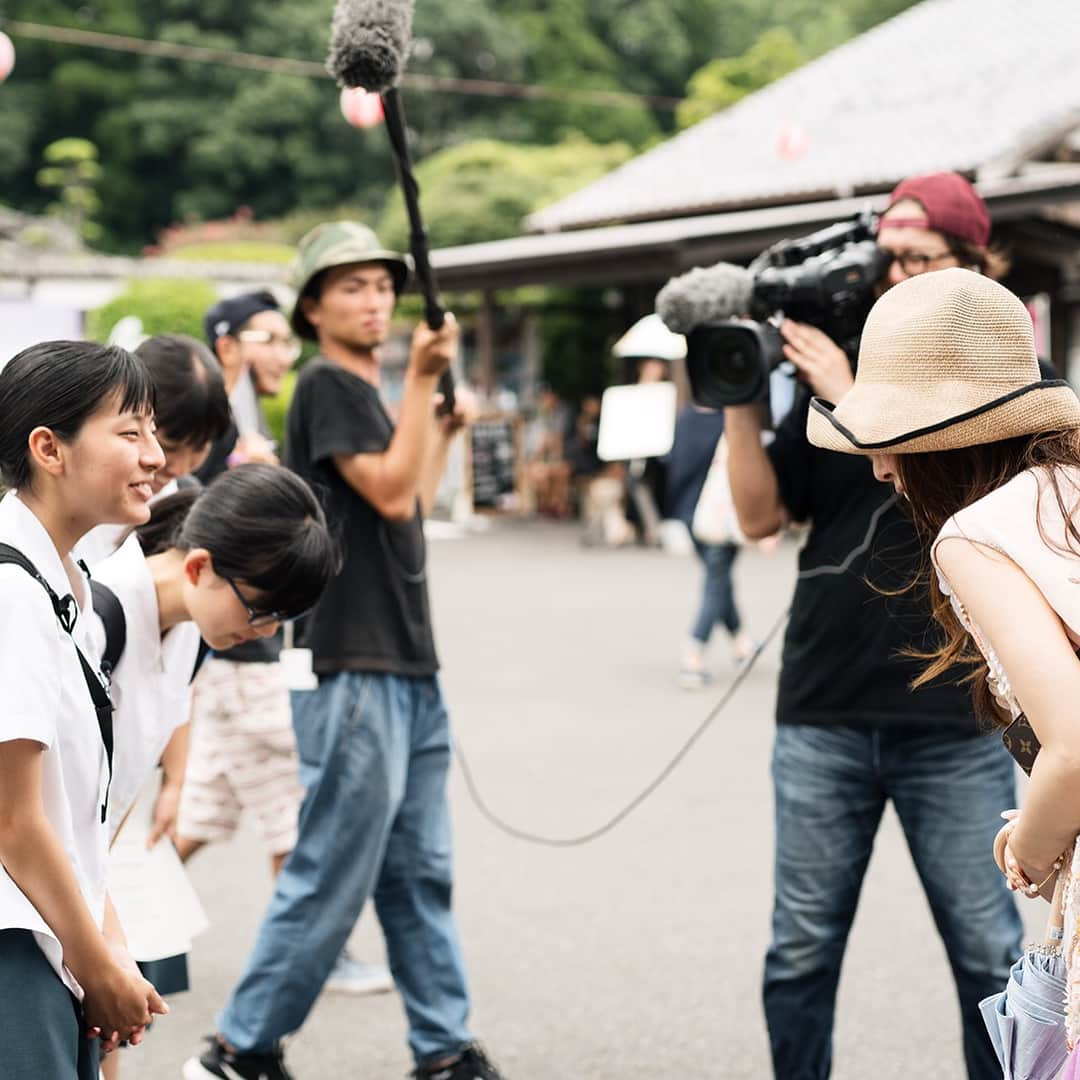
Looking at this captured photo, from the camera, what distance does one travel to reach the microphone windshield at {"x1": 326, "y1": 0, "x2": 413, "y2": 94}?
9.27 feet

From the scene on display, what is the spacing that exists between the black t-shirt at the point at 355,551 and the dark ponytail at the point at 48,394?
1334mm

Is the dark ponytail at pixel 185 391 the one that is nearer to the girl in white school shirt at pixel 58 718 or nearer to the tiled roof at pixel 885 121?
the girl in white school shirt at pixel 58 718

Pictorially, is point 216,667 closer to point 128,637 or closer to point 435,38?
point 128,637

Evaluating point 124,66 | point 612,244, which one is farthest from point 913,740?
point 124,66

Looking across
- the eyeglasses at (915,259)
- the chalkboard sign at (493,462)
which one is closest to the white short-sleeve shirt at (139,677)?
the eyeglasses at (915,259)

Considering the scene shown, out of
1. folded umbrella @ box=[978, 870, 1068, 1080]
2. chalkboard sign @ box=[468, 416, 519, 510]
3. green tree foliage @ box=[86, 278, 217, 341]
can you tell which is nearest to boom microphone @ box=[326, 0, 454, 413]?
folded umbrella @ box=[978, 870, 1068, 1080]

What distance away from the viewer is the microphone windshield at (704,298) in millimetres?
3182

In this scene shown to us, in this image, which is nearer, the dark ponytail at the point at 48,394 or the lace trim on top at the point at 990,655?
the lace trim on top at the point at 990,655

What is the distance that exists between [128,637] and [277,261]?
→ 2177 centimetres

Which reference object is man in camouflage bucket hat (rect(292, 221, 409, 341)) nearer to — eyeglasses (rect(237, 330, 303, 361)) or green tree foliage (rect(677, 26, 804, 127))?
eyeglasses (rect(237, 330, 303, 361))

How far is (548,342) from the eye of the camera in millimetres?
23344

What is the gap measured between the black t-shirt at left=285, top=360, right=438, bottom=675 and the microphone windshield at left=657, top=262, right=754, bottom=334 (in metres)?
0.73

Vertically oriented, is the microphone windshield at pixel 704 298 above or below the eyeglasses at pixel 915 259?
below

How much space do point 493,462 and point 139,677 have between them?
18647 millimetres
